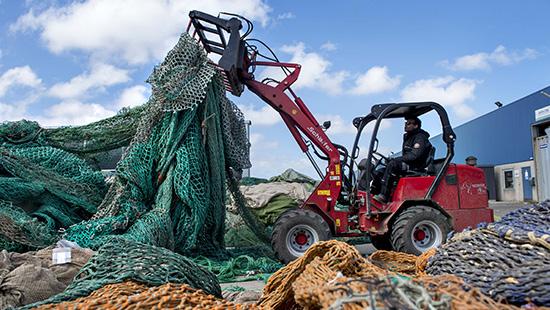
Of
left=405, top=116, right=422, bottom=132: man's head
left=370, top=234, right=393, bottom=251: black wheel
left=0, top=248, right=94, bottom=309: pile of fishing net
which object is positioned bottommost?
left=370, top=234, right=393, bottom=251: black wheel

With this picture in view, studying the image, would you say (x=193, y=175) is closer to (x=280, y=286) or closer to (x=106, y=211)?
(x=106, y=211)

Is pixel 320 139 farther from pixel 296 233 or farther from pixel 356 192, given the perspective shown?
pixel 296 233

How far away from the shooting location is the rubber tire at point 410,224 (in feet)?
20.4

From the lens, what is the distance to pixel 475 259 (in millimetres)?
2287

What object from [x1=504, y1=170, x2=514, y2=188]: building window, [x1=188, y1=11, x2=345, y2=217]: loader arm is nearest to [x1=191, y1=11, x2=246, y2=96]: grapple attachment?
[x1=188, y1=11, x2=345, y2=217]: loader arm

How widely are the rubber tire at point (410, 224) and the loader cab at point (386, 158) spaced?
0.29 metres

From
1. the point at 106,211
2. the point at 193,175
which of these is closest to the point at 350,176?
the point at 193,175

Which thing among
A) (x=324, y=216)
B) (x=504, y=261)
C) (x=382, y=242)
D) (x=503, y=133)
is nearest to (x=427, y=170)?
(x=382, y=242)

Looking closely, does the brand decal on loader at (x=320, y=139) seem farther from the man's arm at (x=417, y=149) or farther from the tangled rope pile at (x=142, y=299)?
the tangled rope pile at (x=142, y=299)

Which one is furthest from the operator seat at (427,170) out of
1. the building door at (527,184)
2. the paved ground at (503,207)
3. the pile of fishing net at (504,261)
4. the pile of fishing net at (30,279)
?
the building door at (527,184)

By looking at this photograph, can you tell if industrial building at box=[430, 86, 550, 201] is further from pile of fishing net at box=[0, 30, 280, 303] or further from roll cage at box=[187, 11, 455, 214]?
pile of fishing net at box=[0, 30, 280, 303]

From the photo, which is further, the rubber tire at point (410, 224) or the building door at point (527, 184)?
the building door at point (527, 184)

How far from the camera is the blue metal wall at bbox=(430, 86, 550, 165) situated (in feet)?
75.3

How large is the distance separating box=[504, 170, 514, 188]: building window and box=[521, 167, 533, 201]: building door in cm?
119
